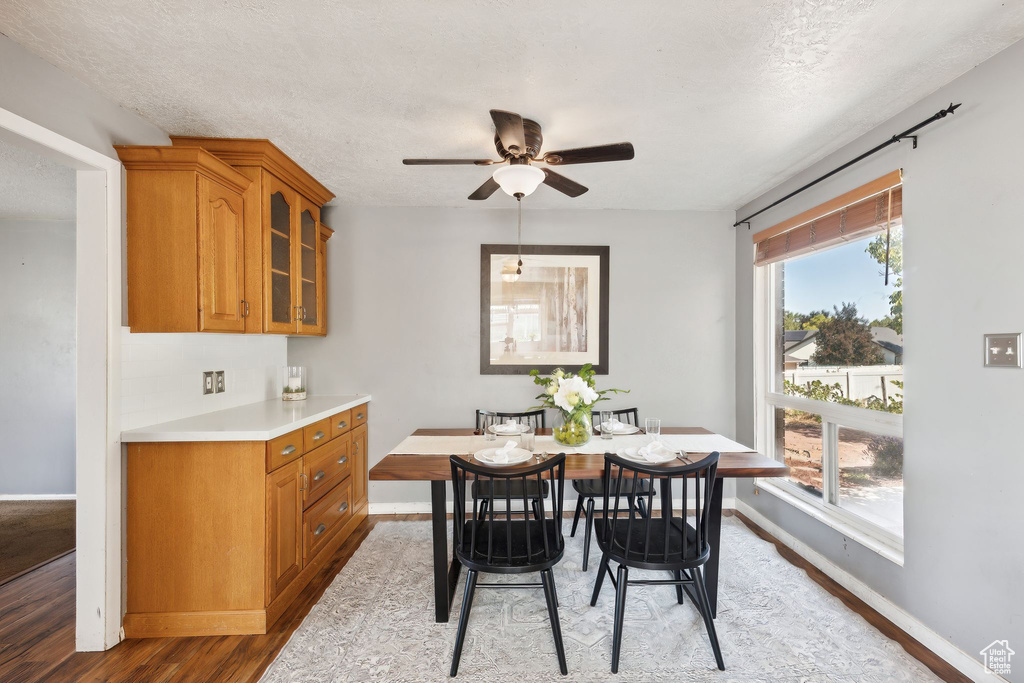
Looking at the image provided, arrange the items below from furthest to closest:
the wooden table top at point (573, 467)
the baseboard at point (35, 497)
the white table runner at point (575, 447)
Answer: the baseboard at point (35, 497) → the white table runner at point (575, 447) → the wooden table top at point (573, 467)

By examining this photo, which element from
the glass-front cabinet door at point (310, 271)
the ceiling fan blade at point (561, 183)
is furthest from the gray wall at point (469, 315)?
the ceiling fan blade at point (561, 183)

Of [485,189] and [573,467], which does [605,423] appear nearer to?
[573,467]

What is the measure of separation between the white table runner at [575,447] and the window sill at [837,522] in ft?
2.11

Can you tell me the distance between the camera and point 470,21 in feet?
4.79

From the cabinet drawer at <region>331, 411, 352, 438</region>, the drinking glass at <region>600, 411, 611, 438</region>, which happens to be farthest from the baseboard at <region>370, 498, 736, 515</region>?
the drinking glass at <region>600, 411, 611, 438</region>

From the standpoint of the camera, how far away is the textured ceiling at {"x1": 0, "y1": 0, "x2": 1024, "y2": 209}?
143 cm

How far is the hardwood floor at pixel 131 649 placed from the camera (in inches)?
69.4

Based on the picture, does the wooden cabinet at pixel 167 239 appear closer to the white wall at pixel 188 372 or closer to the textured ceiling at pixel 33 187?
the white wall at pixel 188 372

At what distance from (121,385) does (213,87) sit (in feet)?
4.57

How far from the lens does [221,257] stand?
2191 millimetres

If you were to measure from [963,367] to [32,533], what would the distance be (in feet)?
18.0

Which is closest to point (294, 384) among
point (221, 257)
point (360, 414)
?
point (360, 414)

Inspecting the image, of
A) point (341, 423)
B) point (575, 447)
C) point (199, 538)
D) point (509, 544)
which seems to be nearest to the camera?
point (509, 544)

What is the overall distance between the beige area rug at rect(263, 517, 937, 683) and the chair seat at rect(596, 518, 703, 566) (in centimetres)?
43
